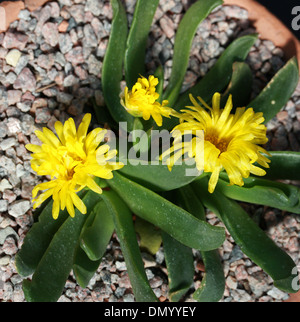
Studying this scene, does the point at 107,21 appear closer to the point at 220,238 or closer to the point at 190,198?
the point at 190,198

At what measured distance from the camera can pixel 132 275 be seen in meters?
1.15

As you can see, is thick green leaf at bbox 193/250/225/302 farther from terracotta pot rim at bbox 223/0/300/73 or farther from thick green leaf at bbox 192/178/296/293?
terracotta pot rim at bbox 223/0/300/73

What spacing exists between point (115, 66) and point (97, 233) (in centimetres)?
49

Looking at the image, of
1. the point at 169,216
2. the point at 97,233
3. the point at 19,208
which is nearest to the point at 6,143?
the point at 19,208

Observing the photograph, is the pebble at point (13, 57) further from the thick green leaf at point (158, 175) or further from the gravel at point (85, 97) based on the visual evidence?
the thick green leaf at point (158, 175)

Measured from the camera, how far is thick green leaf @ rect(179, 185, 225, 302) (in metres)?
1.21

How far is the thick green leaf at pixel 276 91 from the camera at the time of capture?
137 centimetres

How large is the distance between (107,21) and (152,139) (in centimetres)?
53

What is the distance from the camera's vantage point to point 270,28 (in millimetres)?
1549

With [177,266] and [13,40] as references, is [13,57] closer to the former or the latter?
[13,40]

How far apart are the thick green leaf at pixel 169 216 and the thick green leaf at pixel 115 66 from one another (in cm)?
23

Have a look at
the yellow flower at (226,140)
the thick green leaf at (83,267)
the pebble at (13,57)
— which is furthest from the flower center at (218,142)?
the pebble at (13,57)

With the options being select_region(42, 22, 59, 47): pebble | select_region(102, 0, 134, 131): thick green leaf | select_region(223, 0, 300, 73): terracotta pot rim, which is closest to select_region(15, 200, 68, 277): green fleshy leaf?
select_region(102, 0, 134, 131): thick green leaf

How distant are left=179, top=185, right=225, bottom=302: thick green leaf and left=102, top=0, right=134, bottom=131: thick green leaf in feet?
0.89
